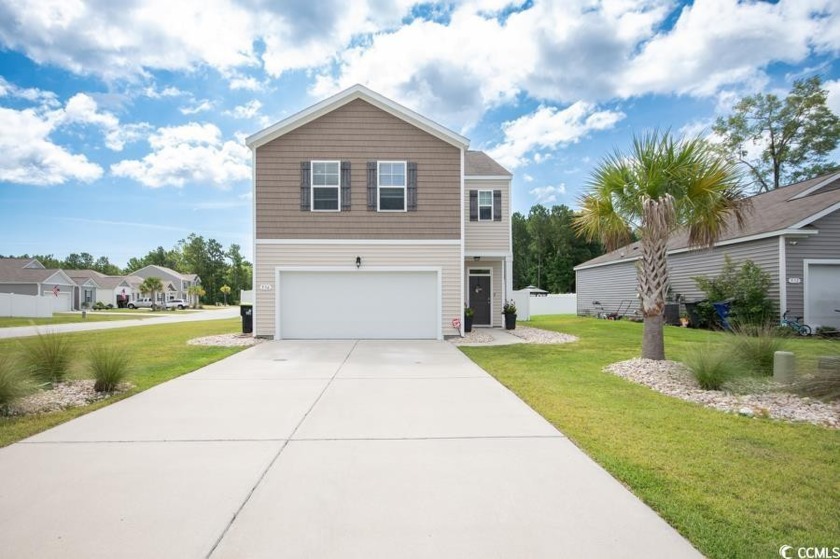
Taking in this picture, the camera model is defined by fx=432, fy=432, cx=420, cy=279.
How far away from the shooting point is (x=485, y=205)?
16.1 meters

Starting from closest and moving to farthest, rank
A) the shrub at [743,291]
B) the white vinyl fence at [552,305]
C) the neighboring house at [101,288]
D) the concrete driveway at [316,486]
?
the concrete driveway at [316,486], the shrub at [743,291], the white vinyl fence at [552,305], the neighboring house at [101,288]

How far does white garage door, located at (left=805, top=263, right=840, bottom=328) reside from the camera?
541 inches

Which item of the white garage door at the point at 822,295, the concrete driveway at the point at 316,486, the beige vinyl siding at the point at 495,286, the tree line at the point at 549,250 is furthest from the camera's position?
the tree line at the point at 549,250

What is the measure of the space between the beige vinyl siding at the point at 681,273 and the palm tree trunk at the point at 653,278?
877cm

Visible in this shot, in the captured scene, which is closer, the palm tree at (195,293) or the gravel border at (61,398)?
the gravel border at (61,398)

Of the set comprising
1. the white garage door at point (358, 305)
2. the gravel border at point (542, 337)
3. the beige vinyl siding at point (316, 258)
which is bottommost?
the gravel border at point (542, 337)

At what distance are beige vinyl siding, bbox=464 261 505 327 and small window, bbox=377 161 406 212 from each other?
4726 mm

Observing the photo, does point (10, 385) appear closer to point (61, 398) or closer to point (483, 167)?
point (61, 398)

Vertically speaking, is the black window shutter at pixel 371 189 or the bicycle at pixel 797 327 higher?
the black window shutter at pixel 371 189

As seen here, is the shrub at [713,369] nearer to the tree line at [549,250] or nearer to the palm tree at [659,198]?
the palm tree at [659,198]

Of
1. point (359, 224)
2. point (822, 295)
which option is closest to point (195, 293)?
point (359, 224)

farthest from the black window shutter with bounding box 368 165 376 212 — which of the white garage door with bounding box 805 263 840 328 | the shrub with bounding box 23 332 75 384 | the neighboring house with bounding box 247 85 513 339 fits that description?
the white garage door with bounding box 805 263 840 328

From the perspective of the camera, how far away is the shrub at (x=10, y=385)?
5.07m

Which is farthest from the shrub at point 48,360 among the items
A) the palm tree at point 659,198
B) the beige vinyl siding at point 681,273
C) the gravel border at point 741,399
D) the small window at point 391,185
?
the beige vinyl siding at point 681,273
